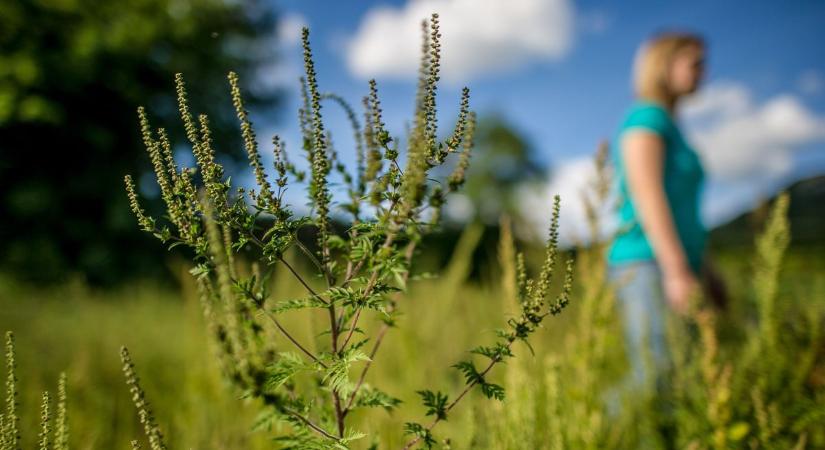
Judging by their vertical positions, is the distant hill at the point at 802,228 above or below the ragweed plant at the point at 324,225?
below

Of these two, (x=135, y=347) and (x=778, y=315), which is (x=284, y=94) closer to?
(x=135, y=347)

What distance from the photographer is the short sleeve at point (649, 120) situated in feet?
11.3

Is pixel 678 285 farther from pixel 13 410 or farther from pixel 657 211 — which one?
pixel 13 410

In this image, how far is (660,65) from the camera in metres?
3.85

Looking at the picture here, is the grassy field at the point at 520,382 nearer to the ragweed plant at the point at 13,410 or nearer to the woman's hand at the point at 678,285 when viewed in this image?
the woman's hand at the point at 678,285

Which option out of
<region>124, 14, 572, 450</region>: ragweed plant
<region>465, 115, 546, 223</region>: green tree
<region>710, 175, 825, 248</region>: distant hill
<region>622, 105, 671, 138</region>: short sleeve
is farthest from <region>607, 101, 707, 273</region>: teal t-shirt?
<region>465, 115, 546, 223</region>: green tree

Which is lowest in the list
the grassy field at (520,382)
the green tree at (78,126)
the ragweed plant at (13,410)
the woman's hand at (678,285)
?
the grassy field at (520,382)

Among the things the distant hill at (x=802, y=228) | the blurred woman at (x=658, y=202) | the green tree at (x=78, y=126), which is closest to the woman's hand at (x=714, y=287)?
the blurred woman at (x=658, y=202)

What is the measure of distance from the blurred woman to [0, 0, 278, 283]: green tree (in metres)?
11.0

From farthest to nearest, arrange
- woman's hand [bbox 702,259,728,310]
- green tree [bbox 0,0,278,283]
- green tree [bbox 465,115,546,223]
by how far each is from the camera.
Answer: green tree [bbox 465,115,546,223] → green tree [bbox 0,0,278,283] → woman's hand [bbox 702,259,728,310]

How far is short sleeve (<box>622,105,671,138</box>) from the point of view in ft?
11.3

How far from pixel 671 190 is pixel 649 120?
1.75 ft

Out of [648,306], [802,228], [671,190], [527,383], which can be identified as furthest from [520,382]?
[802,228]

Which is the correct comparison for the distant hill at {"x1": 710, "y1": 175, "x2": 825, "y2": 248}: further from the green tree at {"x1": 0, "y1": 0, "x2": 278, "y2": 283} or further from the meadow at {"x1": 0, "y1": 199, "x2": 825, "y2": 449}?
the green tree at {"x1": 0, "y1": 0, "x2": 278, "y2": 283}
